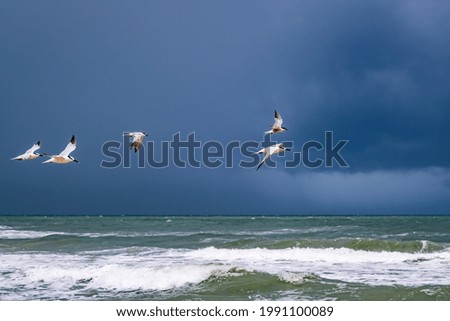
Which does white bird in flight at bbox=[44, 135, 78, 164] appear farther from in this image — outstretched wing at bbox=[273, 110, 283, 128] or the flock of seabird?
outstretched wing at bbox=[273, 110, 283, 128]

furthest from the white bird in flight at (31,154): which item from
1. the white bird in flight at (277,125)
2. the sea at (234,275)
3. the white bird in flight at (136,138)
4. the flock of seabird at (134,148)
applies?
the white bird in flight at (277,125)

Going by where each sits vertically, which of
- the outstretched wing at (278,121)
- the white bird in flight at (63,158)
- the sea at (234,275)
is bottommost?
the sea at (234,275)

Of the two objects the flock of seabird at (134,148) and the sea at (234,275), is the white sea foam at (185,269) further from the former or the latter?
the flock of seabird at (134,148)

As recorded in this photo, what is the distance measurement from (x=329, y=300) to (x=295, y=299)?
66 centimetres

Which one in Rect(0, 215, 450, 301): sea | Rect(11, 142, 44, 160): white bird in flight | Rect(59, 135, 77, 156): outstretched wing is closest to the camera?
Rect(0, 215, 450, 301): sea

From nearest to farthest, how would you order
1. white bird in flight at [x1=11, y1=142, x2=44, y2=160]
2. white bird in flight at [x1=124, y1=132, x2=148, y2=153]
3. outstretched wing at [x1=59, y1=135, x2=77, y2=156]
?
white bird in flight at [x1=11, y1=142, x2=44, y2=160] < outstretched wing at [x1=59, y1=135, x2=77, y2=156] < white bird in flight at [x1=124, y1=132, x2=148, y2=153]

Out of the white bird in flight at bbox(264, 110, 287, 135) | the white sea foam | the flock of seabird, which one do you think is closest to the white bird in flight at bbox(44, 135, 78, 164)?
the flock of seabird

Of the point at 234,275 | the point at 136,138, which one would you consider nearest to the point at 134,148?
the point at 136,138

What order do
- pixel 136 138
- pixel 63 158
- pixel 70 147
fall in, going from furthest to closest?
pixel 136 138, pixel 70 147, pixel 63 158

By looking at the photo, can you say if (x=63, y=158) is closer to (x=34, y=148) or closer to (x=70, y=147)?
(x=70, y=147)
